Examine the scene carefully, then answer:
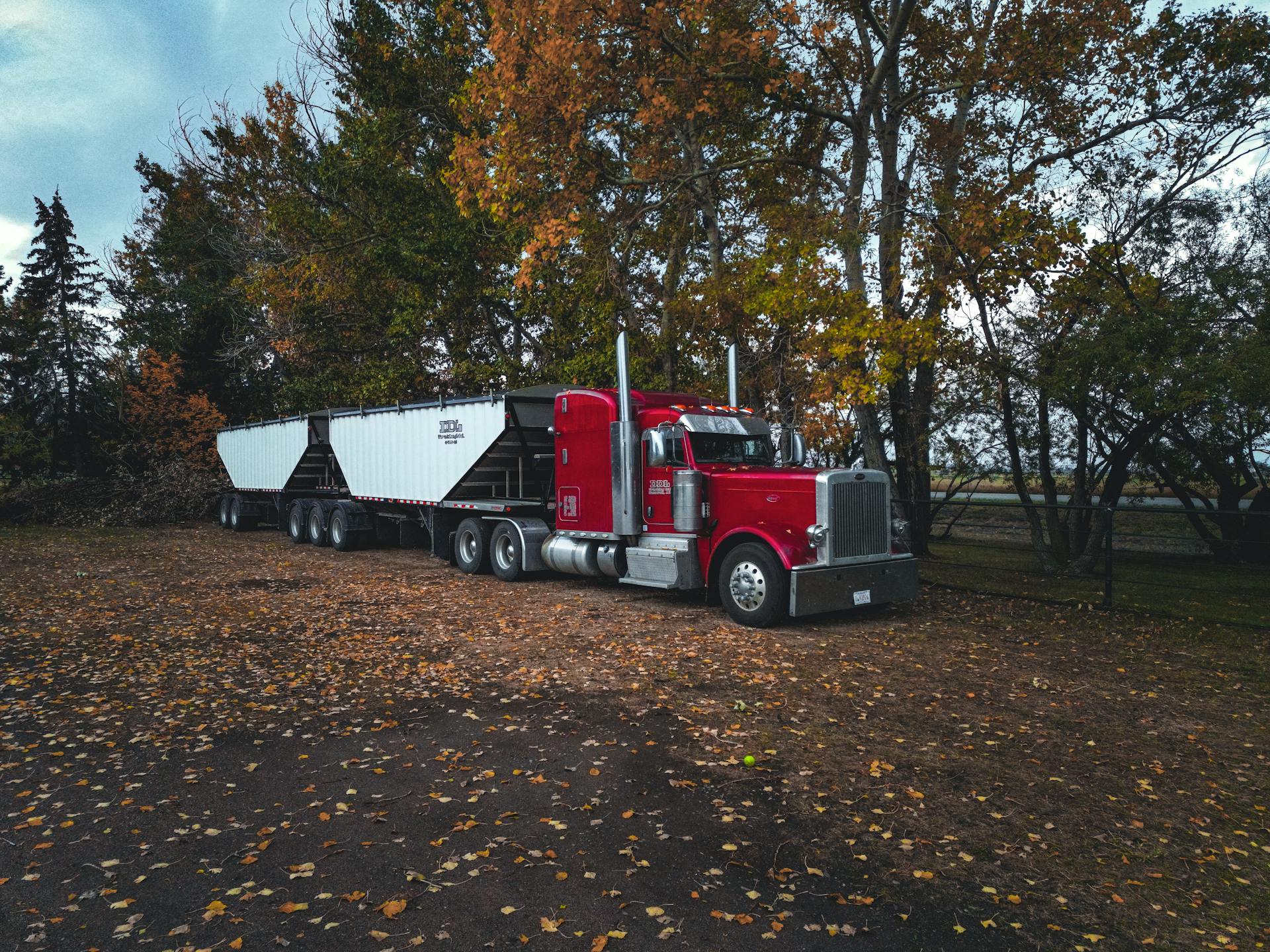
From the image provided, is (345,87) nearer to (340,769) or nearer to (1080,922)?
(340,769)

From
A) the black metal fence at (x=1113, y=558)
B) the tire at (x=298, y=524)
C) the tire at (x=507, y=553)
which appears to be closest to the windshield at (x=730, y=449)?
the black metal fence at (x=1113, y=558)

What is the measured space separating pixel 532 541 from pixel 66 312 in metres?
32.2

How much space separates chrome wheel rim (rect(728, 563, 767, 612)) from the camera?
10.2m

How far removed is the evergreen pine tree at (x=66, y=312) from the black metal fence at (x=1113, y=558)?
115ft

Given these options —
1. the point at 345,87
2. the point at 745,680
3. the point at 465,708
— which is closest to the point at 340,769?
the point at 465,708

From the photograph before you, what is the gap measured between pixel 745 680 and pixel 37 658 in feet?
25.0

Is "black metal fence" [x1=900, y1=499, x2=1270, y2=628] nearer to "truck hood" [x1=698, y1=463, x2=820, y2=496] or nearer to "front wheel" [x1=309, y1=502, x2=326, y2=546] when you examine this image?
"truck hood" [x1=698, y1=463, x2=820, y2=496]

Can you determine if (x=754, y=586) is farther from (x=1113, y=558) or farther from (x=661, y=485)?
(x=1113, y=558)

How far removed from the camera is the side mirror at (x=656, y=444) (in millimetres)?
11141

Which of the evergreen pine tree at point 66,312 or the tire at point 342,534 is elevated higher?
the evergreen pine tree at point 66,312

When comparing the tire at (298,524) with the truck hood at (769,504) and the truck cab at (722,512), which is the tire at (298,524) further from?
the truck hood at (769,504)

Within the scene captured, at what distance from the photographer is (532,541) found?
14.1 meters

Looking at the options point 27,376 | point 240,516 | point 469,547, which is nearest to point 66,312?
point 27,376

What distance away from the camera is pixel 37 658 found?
8.80 meters
